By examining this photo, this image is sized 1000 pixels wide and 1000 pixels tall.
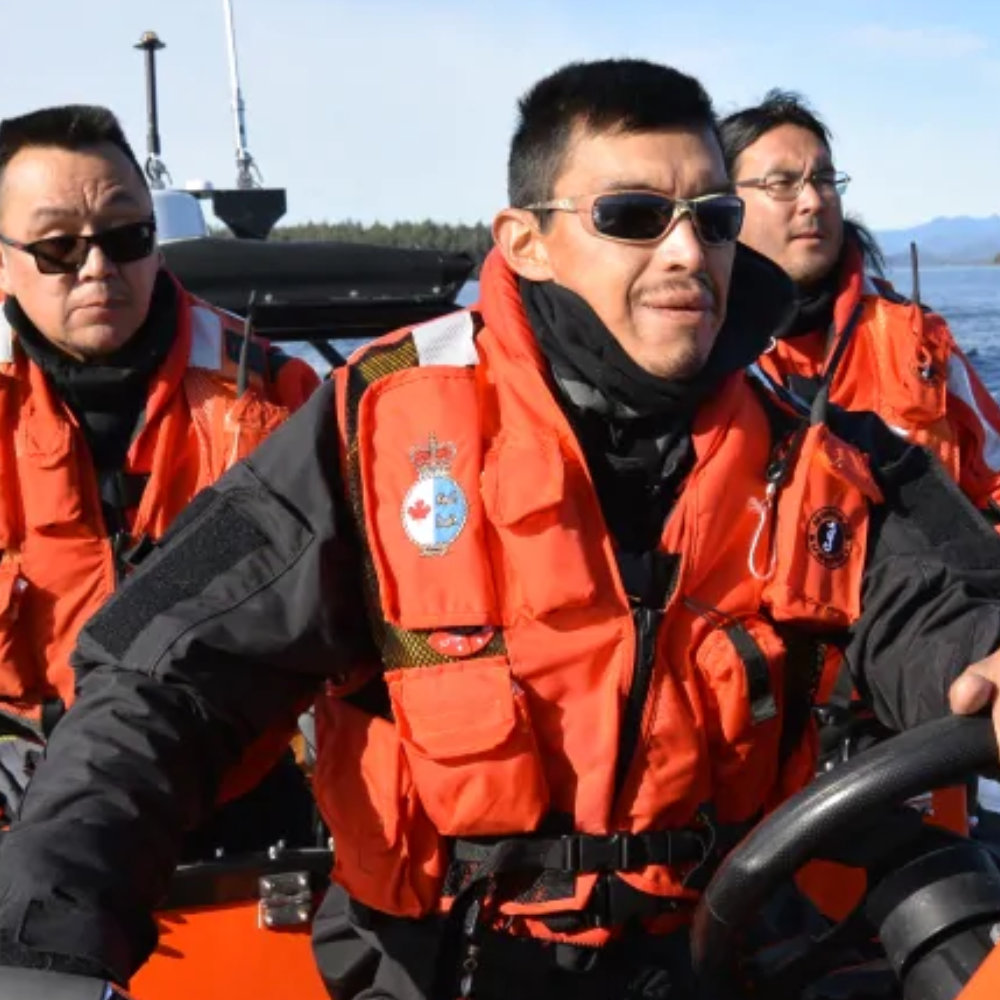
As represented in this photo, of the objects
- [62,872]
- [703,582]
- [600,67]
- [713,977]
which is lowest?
[713,977]

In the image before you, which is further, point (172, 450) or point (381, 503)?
point (172, 450)

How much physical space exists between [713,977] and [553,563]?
515mm

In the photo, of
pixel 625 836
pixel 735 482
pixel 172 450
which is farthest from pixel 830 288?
pixel 625 836

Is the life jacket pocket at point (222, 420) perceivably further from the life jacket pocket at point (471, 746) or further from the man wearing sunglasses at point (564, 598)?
the life jacket pocket at point (471, 746)

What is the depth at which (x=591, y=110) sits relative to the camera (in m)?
2.14

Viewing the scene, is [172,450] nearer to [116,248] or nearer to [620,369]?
[116,248]

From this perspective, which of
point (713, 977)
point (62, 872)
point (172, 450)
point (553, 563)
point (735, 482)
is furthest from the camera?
point (172, 450)

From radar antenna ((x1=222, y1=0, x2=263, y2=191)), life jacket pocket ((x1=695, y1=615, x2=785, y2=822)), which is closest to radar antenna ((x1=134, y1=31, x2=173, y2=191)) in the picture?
radar antenna ((x1=222, y1=0, x2=263, y2=191))

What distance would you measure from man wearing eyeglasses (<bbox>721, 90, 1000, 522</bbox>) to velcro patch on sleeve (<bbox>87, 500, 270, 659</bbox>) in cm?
224

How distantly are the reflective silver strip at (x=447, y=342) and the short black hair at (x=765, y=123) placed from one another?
2.15m

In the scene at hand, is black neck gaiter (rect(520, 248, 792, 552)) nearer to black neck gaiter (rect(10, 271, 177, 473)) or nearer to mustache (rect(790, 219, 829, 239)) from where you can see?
black neck gaiter (rect(10, 271, 177, 473))

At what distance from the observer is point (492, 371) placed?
Result: 2133 mm

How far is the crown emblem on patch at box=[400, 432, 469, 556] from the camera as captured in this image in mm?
1983

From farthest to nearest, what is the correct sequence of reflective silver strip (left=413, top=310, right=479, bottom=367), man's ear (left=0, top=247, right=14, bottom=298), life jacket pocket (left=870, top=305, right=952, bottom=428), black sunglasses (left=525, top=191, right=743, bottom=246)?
life jacket pocket (left=870, top=305, right=952, bottom=428), man's ear (left=0, top=247, right=14, bottom=298), reflective silver strip (left=413, top=310, right=479, bottom=367), black sunglasses (left=525, top=191, right=743, bottom=246)
